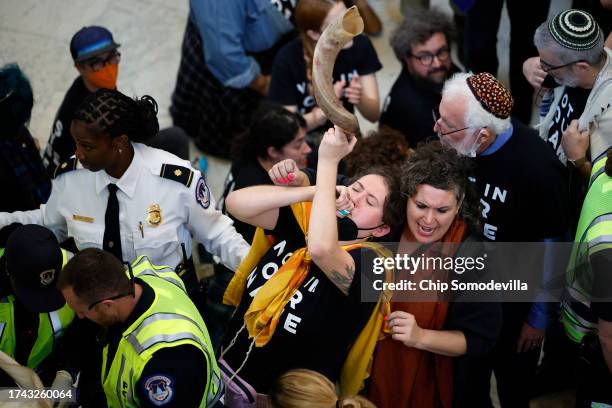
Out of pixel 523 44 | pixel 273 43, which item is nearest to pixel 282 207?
pixel 273 43

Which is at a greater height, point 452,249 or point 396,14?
point 452,249

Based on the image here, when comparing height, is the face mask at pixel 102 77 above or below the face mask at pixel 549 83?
above

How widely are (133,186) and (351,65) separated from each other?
5.39ft

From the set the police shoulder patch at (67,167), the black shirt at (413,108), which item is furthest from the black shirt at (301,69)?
the police shoulder patch at (67,167)

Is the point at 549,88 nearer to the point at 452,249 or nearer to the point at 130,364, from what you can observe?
the point at 452,249

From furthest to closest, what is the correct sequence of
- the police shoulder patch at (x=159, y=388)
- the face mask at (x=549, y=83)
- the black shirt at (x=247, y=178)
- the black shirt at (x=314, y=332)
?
the black shirt at (x=247, y=178) → the face mask at (x=549, y=83) → the black shirt at (x=314, y=332) → the police shoulder patch at (x=159, y=388)

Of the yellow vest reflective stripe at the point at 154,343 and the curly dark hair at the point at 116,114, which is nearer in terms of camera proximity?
the yellow vest reflective stripe at the point at 154,343

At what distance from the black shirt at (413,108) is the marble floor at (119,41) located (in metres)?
1.32

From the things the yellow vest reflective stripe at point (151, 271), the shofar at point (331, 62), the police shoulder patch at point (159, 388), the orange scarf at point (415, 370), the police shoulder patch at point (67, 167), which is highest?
the shofar at point (331, 62)

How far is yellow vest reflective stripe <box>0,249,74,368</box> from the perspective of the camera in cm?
267

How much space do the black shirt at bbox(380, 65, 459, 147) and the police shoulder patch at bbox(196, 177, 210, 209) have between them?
125 centimetres

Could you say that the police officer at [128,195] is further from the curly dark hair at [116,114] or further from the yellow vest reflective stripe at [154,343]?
the yellow vest reflective stripe at [154,343]

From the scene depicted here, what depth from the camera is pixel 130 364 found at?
7.85ft

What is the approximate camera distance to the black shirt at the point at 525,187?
2926 millimetres
